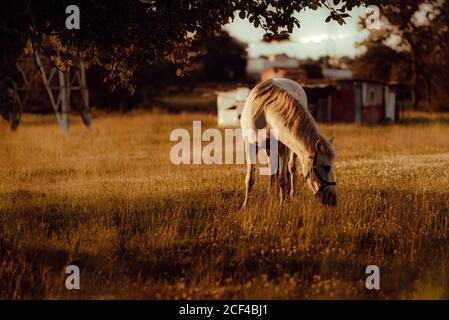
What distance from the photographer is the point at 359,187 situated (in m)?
11.6

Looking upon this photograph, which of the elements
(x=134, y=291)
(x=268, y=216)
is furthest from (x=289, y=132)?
(x=134, y=291)

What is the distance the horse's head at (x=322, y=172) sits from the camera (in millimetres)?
8766

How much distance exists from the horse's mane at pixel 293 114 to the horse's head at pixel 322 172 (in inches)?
0.9

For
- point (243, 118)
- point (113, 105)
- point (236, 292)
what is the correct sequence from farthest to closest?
point (113, 105)
point (243, 118)
point (236, 292)

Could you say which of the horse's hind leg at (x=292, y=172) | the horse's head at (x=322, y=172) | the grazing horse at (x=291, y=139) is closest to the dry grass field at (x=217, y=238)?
the horse's head at (x=322, y=172)

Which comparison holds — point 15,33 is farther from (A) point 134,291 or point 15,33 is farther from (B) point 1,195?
(B) point 1,195

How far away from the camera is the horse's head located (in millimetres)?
8766

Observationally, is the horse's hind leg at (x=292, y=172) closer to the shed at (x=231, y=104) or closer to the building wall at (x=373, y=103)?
the shed at (x=231, y=104)

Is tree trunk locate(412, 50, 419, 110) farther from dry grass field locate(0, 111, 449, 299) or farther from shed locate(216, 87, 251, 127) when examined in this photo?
dry grass field locate(0, 111, 449, 299)

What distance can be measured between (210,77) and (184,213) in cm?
7579

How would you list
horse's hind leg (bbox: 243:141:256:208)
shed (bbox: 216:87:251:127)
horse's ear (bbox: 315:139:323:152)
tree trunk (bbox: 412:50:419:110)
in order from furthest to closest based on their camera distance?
tree trunk (bbox: 412:50:419:110)
shed (bbox: 216:87:251:127)
horse's hind leg (bbox: 243:141:256:208)
horse's ear (bbox: 315:139:323:152)

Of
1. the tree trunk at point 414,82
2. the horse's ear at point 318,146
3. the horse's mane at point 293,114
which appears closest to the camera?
the horse's ear at point 318,146

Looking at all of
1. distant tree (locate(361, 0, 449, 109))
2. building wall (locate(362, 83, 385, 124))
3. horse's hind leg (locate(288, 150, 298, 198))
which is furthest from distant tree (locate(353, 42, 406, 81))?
horse's hind leg (locate(288, 150, 298, 198))

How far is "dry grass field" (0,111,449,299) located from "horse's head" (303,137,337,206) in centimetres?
23
